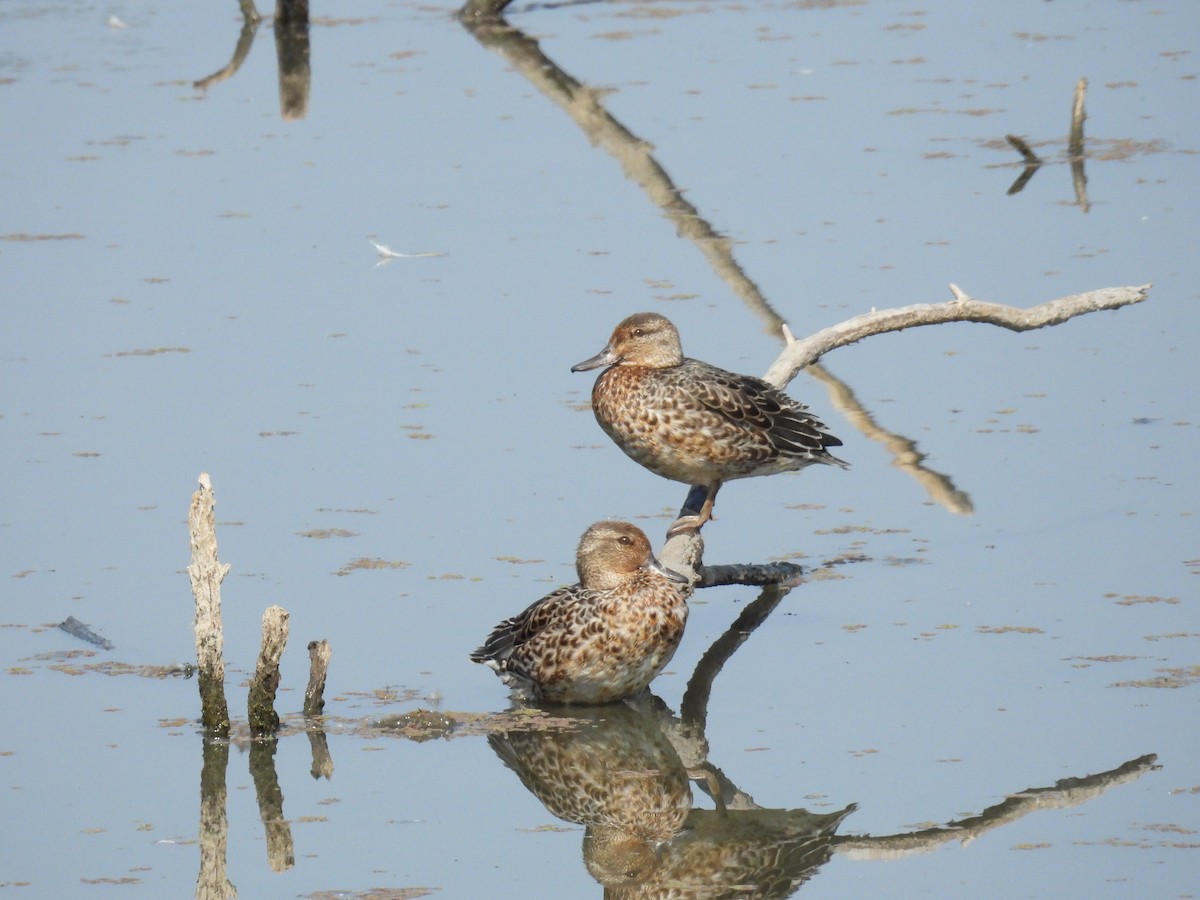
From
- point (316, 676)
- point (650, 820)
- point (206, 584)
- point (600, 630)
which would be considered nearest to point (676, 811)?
point (650, 820)

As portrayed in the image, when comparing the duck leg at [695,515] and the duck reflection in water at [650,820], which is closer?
the duck reflection in water at [650,820]

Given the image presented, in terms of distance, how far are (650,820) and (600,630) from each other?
0.83 metres

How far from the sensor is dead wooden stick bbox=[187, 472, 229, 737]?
239 inches

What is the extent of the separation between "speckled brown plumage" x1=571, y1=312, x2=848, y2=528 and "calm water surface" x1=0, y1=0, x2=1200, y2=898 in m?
0.54

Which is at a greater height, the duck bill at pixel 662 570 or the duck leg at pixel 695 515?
the duck bill at pixel 662 570

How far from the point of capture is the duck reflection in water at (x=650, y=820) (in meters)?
5.52

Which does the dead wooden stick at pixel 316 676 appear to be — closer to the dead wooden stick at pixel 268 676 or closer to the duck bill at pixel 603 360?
the dead wooden stick at pixel 268 676

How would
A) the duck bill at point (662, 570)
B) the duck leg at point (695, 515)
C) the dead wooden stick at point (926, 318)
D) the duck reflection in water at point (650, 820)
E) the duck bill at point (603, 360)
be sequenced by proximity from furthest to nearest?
1. the dead wooden stick at point (926, 318)
2. the duck bill at point (603, 360)
3. the duck leg at point (695, 515)
4. the duck bill at point (662, 570)
5. the duck reflection in water at point (650, 820)

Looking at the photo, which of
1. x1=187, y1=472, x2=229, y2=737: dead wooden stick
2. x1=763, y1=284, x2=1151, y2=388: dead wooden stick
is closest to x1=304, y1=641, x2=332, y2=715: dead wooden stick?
x1=187, y1=472, x2=229, y2=737: dead wooden stick

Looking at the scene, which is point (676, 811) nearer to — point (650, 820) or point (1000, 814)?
point (650, 820)

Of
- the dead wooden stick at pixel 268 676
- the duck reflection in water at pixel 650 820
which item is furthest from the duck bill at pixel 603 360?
the dead wooden stick at pixel 268 676

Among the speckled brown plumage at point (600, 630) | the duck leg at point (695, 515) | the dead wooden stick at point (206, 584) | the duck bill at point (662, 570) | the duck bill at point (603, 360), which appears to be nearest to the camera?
the dead wooden stick at point (206, 584)

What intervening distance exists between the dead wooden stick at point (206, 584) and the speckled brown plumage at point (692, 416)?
78.2 inches

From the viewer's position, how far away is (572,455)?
9180 mm
